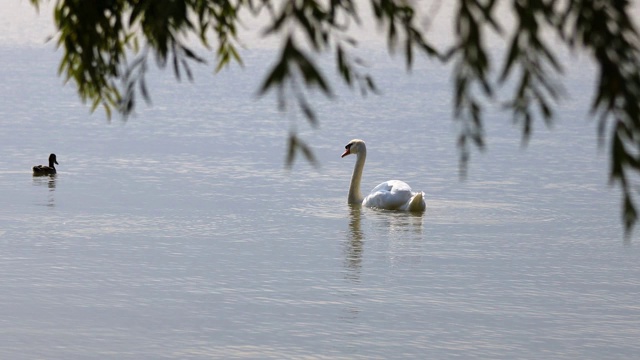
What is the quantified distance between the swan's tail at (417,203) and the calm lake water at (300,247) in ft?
0.55

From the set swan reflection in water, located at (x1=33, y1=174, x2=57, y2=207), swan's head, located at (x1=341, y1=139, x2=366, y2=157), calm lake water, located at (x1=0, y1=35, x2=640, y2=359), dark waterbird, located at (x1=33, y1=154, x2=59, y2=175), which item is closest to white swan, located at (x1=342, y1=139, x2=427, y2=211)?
calm lake water, located at (x1=0, y1=35, x2=640, y2=359)

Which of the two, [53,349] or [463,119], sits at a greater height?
[463,119]

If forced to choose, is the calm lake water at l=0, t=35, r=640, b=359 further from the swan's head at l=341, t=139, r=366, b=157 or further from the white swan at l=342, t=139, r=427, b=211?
the swan's head at l=341, t=139, r=366, b=157

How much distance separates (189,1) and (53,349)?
5447 millimetres

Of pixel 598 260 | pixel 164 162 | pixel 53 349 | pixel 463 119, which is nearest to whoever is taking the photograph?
pixel 463 119

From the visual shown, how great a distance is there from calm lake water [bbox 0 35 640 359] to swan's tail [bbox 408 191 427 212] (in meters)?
0.17

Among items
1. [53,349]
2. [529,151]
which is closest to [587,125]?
[529,151]

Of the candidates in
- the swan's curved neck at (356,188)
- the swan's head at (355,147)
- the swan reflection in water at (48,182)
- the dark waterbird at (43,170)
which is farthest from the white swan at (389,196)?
the dark waterbird at (43,170)

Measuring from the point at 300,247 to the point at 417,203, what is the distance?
304 cm

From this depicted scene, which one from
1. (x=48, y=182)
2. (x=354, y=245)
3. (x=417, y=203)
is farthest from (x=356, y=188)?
(x=48, y=182)

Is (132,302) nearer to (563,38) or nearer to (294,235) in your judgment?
(294,235)

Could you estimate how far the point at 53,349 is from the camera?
1341 cm

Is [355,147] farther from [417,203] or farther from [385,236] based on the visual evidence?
[385,236]

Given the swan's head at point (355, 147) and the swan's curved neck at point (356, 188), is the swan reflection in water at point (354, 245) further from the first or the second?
the swan's head at point (355, 147)
